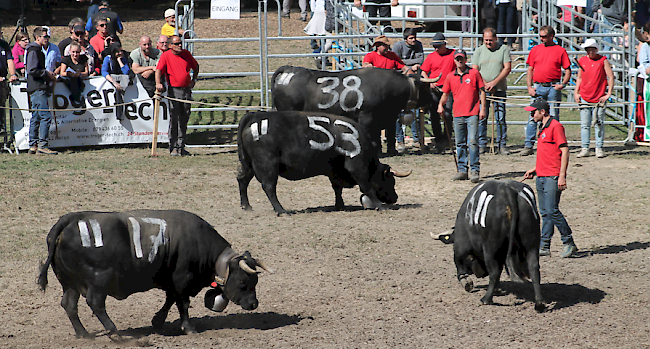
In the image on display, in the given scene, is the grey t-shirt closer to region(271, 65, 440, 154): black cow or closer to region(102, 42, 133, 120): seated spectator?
region(271, 65, 440, 154): black cow

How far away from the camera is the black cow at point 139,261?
5.75 metres

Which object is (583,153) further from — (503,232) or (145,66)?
(145,66)

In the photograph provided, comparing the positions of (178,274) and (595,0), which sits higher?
(595,0)

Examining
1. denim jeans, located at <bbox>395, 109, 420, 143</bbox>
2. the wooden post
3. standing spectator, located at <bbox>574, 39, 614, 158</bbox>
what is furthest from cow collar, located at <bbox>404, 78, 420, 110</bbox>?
the wooden post

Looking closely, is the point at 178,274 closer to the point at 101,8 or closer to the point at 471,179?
the point at 471,179

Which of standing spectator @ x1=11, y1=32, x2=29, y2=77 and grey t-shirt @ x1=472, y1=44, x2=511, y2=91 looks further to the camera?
standing spectator @ x1=11, y1=32, x2=29, y2=77

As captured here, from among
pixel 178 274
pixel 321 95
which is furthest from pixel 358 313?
pixel 321 95

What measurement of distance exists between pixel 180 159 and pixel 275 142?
4.52m

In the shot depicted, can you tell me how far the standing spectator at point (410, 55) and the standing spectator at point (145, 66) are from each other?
15.6 feet

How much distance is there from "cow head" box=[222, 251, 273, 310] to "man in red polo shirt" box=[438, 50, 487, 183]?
6.25 metres

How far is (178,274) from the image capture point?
6.07 m

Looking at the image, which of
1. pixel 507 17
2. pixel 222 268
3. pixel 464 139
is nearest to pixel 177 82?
pixel 464 139

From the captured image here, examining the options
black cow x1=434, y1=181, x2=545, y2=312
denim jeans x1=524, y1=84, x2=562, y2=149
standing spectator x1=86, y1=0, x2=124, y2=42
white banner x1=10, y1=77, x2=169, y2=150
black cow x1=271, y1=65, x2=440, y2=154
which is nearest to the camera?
black cow x1=434, y1=181, x2=545, y2=312

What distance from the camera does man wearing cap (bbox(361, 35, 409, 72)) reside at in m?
14.3
